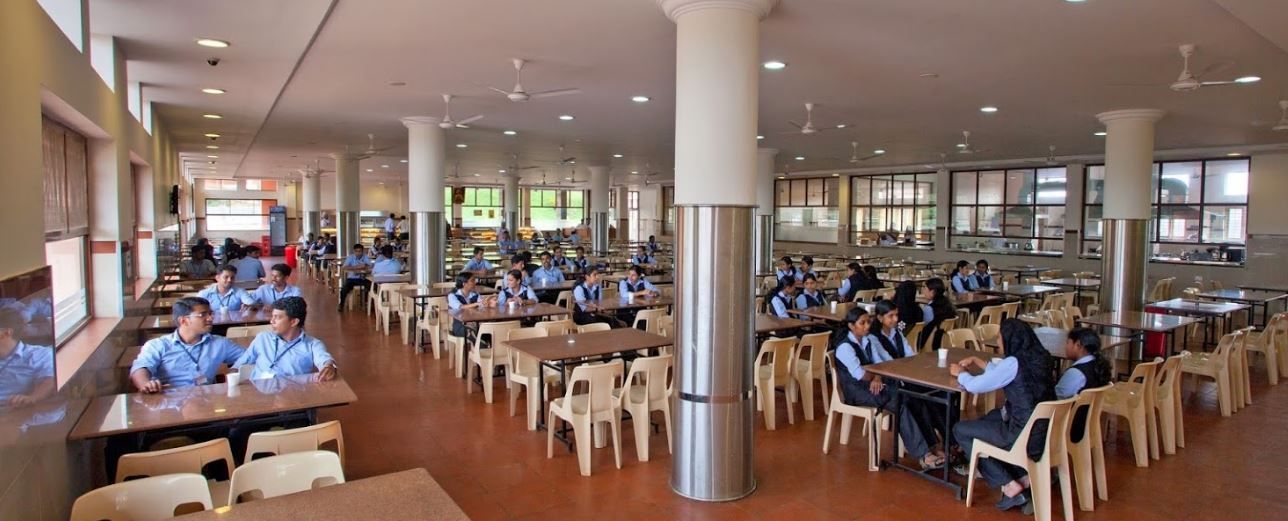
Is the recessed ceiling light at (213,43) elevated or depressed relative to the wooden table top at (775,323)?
elevated

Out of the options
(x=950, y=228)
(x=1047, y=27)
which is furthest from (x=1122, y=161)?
(x=950, y=228)

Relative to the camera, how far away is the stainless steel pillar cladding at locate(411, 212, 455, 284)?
1023 cm

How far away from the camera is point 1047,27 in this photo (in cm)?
490

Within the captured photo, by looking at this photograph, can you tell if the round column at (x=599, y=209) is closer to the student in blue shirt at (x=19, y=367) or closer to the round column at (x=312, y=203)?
the round column at (x=312, y=203)

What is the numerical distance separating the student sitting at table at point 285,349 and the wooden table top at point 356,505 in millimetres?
2033

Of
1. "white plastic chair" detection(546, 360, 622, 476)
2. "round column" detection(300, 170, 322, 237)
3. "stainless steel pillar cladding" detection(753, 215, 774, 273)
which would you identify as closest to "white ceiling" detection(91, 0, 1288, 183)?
"white plastic chair" detection(546, 360, 622, 476)

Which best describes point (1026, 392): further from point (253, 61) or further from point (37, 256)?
point (253, 61)

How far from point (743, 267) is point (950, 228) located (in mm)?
14585

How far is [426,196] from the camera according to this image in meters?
10.1

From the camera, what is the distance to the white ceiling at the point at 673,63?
15.3 ft

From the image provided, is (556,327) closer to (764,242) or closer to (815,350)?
(815,350)

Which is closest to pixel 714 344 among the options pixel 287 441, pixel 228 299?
pixel 287 441

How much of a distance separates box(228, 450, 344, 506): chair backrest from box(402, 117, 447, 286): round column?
25.2 feet

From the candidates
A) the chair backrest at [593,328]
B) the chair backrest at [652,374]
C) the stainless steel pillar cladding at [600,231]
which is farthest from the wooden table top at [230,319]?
the stainless steel pillar cladding at [600,231]
